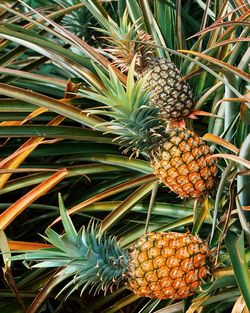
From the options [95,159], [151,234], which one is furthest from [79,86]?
[151,234]

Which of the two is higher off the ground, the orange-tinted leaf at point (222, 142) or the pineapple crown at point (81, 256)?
the orange-tinted leaf at point (222, 142)

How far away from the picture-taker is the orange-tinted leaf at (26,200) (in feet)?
5.42

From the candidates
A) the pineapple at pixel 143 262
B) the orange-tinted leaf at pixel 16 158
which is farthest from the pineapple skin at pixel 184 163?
Answer: the orange-tinted leaf at pixel 16 158

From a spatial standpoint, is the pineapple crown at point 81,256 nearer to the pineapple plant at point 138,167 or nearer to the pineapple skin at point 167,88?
the pineapple plant at point 138,167

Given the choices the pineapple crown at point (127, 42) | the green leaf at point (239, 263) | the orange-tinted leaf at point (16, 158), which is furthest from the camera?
the orange-tinted leaf at point (16, 158)

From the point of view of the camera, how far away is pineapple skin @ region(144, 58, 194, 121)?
171 cm

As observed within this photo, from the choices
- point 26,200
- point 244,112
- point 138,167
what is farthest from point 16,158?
point 244,112

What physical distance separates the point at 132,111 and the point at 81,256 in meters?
0.34

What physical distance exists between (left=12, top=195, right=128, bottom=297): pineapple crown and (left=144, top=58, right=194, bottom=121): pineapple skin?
0.45m

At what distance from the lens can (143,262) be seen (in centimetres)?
140

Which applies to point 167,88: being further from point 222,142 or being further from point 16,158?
point 16,158

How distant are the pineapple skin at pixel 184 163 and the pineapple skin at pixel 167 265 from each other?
0.42 ft

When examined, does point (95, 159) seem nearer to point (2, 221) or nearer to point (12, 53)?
point (2, 221)

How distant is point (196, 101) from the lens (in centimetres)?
182
